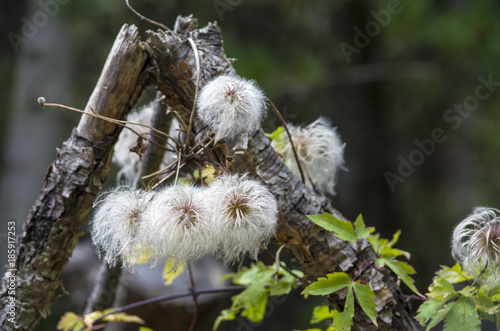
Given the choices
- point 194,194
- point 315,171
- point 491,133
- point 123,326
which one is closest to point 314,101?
point 491,133

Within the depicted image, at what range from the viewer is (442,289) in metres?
0.65

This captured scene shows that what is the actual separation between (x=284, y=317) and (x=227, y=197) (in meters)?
2.69

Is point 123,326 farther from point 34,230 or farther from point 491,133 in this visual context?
point 491,133

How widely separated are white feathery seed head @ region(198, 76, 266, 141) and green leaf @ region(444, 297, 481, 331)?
37 cm

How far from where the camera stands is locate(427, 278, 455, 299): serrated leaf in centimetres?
65

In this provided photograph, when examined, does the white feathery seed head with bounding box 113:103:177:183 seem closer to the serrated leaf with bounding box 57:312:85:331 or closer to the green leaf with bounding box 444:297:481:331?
the serrated leaf with bounding box 57:312:85:331

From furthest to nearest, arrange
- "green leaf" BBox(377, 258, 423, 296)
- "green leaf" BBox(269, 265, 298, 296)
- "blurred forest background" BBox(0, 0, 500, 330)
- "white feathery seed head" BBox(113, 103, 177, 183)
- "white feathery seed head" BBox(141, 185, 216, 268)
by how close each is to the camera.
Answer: "blurred forest background" BBox(0, 0, 500, 330)
"white feathery seed head" BBox(113, 103, 177, 183)
"green leaf" BBox(269, 265, 298, 296)
"green leaf" BBox(377, 258, 423, 296)
"white feathery seed head" BBox(141, 185, 216, 268)

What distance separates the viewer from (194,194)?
23.0 inches

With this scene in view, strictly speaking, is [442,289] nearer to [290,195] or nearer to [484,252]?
[484,252]

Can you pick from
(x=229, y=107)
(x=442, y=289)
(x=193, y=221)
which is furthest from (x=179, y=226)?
(x=442, y=289)

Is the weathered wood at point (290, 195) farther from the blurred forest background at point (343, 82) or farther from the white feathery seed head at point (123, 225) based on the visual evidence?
the blurred forest background at point (343, 82)

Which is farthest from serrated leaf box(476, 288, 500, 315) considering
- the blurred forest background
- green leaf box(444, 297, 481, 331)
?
the blurred forest background

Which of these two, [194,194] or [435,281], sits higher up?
[194,194]

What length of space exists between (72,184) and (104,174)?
0.06 meters
